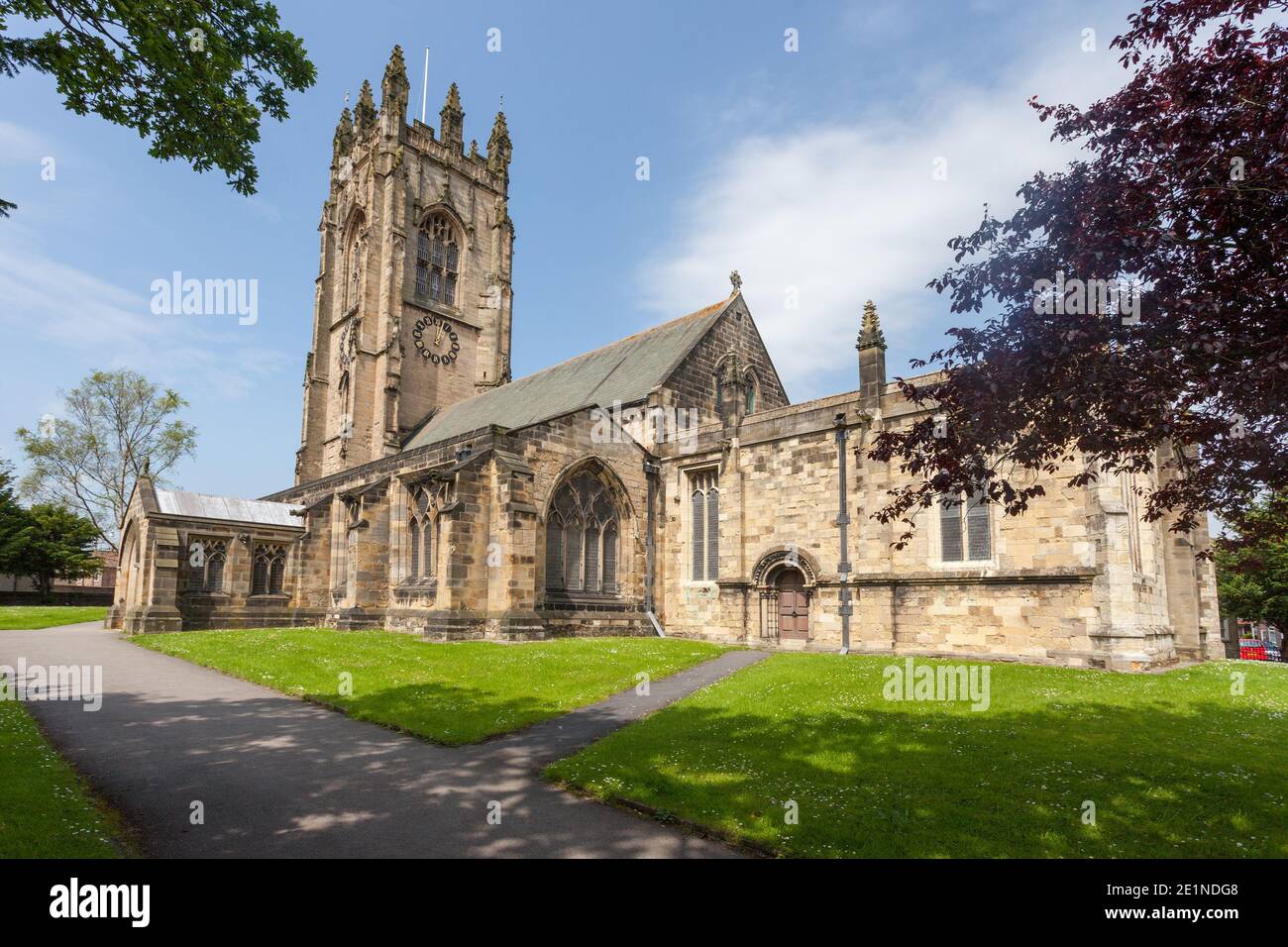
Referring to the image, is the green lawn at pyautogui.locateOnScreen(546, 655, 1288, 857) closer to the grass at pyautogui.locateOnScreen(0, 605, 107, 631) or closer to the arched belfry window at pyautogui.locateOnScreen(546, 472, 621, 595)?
the arched belfry window at pyautogui.locateOnScreen(546, 472, 621, 595)

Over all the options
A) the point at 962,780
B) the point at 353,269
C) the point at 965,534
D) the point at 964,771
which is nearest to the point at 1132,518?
the point at 965,534

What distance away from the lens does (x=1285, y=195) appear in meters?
4.68

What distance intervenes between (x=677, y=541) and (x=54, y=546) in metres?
41.5

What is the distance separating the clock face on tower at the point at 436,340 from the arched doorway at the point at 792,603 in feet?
88.7

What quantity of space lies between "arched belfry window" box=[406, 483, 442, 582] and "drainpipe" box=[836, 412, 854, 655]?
1261cm

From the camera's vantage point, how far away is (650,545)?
25.4 meters

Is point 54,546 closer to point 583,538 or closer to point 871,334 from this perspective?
point 583,538

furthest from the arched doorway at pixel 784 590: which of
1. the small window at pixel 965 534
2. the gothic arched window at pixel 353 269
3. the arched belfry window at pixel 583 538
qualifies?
the gothic arched window at pixel 353 269

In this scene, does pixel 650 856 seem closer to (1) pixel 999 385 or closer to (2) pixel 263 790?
(2) pixel 263 790

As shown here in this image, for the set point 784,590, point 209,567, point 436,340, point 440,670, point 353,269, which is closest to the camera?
point 440,670

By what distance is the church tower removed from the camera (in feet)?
130

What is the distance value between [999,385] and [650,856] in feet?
15.6

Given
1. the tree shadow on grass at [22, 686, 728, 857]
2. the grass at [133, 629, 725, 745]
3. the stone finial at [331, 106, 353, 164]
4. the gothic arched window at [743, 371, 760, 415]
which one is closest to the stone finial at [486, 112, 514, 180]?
the stone finial at [331, 106, 353, 164]
